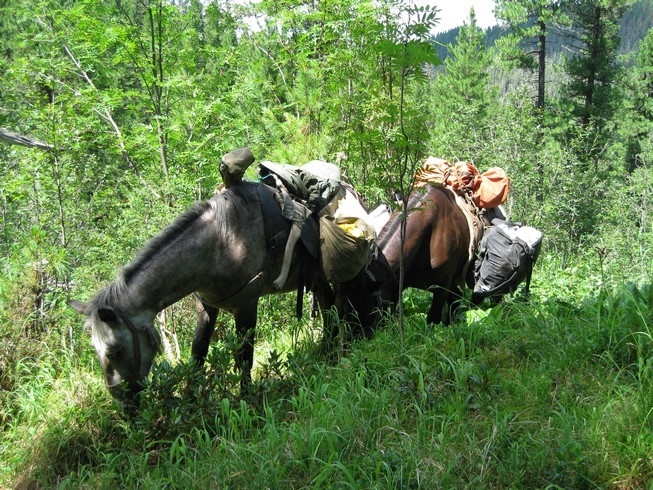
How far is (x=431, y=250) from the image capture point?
17.9 ft

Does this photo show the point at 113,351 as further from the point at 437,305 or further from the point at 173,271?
the point at 437,305

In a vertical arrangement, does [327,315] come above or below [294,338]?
above

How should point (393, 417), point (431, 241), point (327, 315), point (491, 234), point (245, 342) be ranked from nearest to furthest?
point (393, 417), point (245, 342), point (327, 315), point (431, 241), point (491, 234)

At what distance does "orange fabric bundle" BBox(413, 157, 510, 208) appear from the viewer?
20.0 ft

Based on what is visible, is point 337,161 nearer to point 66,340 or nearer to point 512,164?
point 66,340

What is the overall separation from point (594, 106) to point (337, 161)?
21823mm

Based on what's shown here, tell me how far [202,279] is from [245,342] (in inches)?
21.8

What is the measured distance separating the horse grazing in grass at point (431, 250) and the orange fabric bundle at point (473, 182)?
26 cm

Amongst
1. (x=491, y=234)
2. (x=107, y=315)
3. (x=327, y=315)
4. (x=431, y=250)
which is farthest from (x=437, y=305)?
(x=107, y=315)

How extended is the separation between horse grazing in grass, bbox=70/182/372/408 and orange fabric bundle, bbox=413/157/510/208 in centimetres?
200

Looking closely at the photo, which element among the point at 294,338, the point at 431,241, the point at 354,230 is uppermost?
the point at 354,230

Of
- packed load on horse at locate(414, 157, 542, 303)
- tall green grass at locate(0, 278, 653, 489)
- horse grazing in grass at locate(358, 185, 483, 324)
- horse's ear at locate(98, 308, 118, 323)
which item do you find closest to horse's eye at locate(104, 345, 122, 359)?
horse's ear at locate(98, 308, 118, 323)

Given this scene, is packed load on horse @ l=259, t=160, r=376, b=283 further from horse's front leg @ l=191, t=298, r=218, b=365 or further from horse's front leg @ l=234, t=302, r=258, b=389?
horse's front leg @ l=191, t=298, r=218, b=365

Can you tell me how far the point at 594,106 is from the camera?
24391 mm
